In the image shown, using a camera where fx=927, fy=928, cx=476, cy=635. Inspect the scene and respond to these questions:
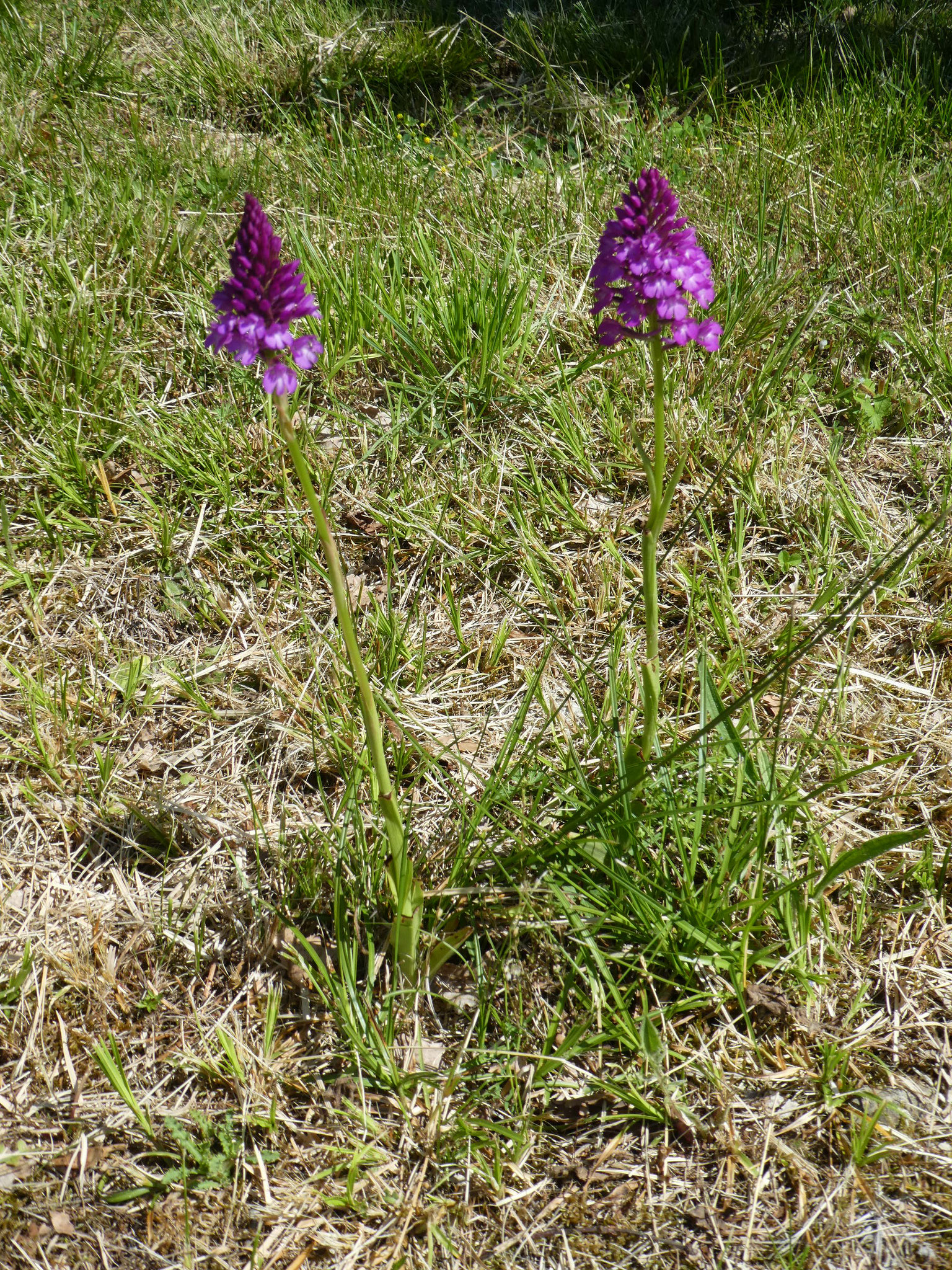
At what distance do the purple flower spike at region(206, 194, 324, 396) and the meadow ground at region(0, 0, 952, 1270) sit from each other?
938 mm

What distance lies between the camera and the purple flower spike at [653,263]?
1692 mm

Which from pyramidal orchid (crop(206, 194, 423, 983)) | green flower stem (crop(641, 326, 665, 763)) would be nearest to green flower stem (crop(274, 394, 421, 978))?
pyramidal orchid (crop(206, 194, 423, 983))

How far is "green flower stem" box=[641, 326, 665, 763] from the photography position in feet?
5.71

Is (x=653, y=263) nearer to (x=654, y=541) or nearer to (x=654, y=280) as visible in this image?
(x=654, y=280)

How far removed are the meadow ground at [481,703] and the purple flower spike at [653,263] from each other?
29.9 inches

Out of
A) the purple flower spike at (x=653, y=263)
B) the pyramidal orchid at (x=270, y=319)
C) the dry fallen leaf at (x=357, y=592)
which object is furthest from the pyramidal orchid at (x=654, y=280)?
the dry fallen leaf at (x=357, y=592)

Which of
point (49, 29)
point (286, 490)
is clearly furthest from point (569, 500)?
point (49, 29)

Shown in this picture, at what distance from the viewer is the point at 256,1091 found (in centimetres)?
188

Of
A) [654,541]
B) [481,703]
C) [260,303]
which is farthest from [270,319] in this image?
[481,703]

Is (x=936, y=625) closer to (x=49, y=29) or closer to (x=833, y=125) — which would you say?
(x=833, y=125)

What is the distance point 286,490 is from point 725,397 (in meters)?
1.49

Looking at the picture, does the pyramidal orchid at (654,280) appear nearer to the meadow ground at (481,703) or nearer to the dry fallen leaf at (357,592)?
the meadow ground at (481,703)

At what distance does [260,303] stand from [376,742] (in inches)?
31.5

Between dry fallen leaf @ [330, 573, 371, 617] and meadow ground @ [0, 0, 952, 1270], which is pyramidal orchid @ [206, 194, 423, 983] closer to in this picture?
meadow ground @ [0, 0, 952, 1270]
